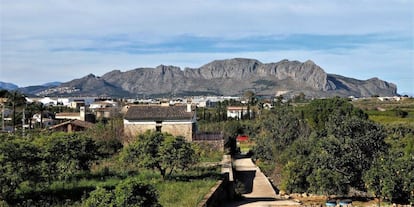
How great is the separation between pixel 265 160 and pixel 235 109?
54.9m

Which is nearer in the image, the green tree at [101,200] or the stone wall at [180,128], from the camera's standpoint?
the green tree at [101,200]

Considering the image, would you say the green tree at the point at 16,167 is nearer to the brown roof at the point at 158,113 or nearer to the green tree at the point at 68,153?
the green tree at the point at 68,153

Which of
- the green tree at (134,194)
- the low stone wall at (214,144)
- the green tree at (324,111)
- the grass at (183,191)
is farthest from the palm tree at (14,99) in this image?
the green tree at (134,194)

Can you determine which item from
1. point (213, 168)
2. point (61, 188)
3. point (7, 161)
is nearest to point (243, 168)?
point (213, 168)

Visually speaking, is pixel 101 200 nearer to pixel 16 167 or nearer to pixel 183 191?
pixel 16 167

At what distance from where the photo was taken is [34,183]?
46.2 feet

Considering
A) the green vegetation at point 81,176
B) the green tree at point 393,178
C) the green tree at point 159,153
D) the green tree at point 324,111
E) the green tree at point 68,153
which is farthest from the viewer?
the green tree at point 324,111

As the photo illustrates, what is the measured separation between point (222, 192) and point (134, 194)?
Answer: 1008cm

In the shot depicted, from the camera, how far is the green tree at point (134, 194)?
798cm

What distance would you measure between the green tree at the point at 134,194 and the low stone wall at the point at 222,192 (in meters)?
4.16

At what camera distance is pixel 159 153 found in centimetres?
1781

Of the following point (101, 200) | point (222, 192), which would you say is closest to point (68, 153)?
point (222, 192)

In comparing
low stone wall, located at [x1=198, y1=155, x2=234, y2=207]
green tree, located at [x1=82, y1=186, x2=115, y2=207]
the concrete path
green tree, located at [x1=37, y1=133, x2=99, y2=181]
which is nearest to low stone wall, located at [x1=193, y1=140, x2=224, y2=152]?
the concrete path

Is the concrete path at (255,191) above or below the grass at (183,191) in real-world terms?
below
